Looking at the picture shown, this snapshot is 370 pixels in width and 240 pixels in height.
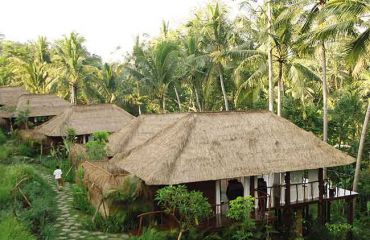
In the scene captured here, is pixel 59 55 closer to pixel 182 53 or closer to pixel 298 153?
pixel 182 53

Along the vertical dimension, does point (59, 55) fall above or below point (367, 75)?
above

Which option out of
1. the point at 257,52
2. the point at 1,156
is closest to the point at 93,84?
the point at 1,156

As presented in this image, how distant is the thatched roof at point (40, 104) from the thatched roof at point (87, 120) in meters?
4.35

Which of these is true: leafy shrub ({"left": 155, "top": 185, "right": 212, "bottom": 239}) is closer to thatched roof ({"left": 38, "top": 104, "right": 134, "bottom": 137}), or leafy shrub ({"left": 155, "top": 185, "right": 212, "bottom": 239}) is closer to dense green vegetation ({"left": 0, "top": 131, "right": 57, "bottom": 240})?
dense green vegetation ({"left": 0, "top": 131, "right": 57, "bottom": 240})

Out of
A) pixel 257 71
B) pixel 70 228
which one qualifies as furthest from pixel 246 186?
pixel 257 71

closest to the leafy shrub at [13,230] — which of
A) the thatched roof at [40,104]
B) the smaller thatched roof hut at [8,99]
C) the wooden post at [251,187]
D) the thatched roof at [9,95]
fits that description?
the wooden post at [251,187]

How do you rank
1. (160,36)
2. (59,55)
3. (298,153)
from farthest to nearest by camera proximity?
(160,36)
(59,55)
(298,153)

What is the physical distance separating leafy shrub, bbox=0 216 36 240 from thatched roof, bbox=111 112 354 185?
3.21m

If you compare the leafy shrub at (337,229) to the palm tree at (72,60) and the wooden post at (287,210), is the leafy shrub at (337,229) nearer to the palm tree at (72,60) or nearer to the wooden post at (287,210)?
the wooden post at (287,210)

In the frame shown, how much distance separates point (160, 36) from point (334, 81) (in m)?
16.1

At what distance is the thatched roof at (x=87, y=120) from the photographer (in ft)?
75.5

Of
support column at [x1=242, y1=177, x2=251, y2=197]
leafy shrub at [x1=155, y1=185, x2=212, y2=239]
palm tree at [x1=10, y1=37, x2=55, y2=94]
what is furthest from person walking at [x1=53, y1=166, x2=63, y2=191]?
palm tree at [x1=10, y1=37, x2=55, y2=94]

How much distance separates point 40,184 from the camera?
601 inches

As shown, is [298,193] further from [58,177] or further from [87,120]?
[87,120]
